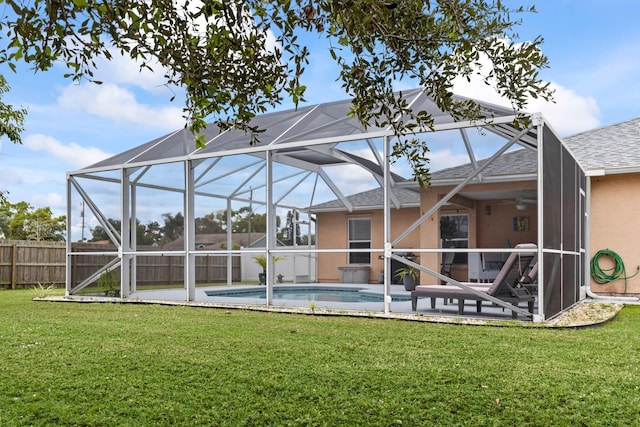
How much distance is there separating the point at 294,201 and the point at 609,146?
8.75 metres

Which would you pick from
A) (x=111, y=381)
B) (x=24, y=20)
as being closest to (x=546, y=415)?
(x=111, y=381)

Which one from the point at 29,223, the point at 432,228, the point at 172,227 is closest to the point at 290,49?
the point at 172,227

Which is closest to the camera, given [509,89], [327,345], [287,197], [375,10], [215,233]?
[375,10]

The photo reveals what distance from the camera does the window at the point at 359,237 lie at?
1841 centimetres

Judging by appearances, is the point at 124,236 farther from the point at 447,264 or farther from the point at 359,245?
the point at 447,264

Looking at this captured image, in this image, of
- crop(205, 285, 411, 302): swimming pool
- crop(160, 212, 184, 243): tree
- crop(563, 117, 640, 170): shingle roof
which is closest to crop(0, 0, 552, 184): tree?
crop(205, 285, 411, 302): swimming pool

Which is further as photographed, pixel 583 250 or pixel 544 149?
pixel 583 250

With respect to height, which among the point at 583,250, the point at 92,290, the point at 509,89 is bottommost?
the point at 92,290

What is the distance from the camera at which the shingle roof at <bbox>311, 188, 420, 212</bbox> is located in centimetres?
1741

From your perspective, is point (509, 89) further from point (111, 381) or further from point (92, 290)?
point (92, 290)

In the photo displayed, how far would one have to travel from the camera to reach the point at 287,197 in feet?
→ 57.4

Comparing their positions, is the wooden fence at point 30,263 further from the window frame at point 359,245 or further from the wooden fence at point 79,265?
the window frame at point 359,245

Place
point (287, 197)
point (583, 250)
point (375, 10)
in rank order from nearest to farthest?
1. point (375, 10)
2. point (583, 250)
3. point (287, 197)

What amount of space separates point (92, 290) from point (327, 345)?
27.5 feet
